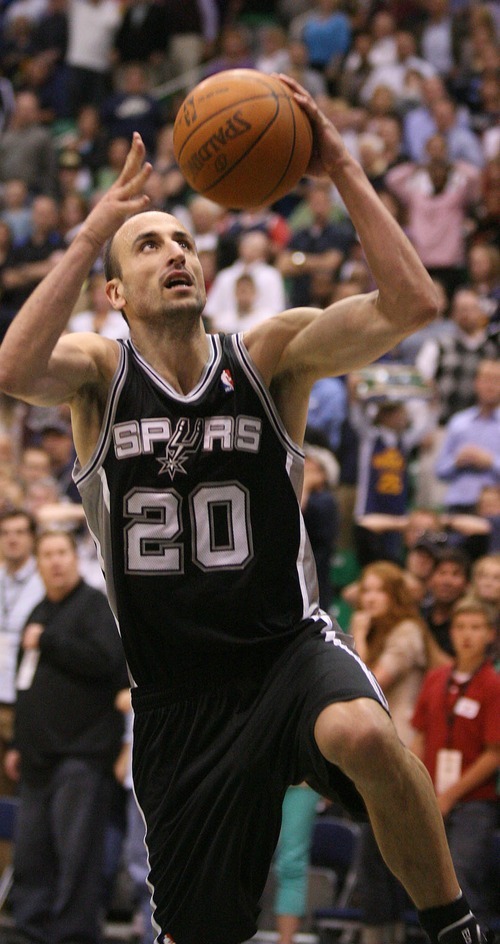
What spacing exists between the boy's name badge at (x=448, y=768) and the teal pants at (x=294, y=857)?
2.59ft

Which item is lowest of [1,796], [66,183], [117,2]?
[1,796]

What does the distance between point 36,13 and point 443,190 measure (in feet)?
27.7

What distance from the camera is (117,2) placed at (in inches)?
711

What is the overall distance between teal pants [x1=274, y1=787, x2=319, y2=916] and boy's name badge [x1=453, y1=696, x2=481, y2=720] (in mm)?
1036

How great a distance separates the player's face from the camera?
15.1 feet

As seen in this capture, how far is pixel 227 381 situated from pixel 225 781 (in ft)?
4.11

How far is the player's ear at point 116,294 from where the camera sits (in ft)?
15.6

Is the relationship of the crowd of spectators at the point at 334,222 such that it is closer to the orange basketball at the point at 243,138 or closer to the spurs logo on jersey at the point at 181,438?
the orange basketball at the point at 243,138

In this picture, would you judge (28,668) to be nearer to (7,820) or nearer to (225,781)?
(7,820)

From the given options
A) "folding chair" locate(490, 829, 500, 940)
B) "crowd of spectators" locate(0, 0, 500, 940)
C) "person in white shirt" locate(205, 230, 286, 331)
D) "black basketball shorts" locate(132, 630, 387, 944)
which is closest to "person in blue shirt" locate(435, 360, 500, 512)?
"crowd of spectators" locate(0, 0, 500, 940)

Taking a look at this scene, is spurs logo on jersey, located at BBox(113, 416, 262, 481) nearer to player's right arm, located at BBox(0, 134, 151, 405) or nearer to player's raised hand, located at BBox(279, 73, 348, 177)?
player's right arm, located at BBox(0, 134, 151, 405)

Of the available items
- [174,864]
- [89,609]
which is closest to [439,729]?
[89,609]

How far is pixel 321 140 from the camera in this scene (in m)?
4.56

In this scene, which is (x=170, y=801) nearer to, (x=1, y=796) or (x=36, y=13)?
(x=1, y=796)
